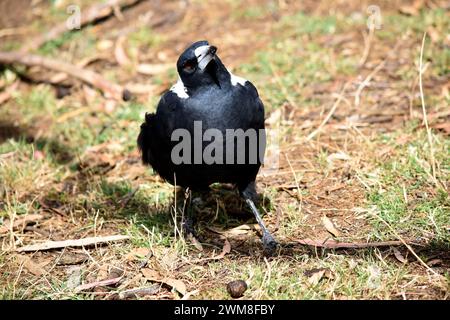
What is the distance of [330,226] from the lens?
3.05 m

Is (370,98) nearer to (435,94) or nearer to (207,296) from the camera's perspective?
(435,94)

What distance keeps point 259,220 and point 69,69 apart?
2.68 meters

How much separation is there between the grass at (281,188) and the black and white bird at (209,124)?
0.30m

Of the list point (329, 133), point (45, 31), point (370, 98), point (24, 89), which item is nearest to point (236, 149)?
point (329, 133)

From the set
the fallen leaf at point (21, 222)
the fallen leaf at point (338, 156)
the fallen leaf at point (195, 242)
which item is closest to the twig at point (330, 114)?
the fallen leaf at point (338, 156)

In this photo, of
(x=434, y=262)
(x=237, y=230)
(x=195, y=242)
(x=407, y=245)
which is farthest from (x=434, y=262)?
(x=195, y=242)

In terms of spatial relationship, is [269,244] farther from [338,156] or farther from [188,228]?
[338,156]

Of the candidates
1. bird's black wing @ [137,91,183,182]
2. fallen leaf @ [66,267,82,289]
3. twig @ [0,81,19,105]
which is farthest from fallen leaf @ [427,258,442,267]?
twig @ [0,81,19,105]

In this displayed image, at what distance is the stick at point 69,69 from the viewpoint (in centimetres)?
485

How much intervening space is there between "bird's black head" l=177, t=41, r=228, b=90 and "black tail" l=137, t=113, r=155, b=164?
15.8 inches

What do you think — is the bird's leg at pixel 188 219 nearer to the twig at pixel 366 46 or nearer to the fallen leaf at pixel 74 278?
the fallen leaf at pixel 74 278

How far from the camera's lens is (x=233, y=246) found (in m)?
3.06

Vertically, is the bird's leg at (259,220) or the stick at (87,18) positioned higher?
the stick at (87,18)
